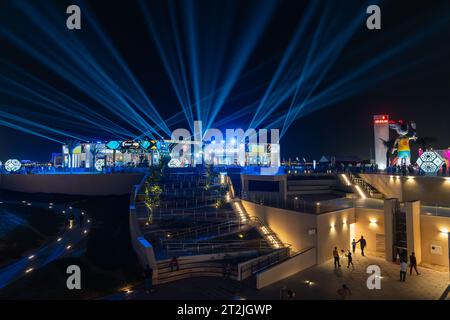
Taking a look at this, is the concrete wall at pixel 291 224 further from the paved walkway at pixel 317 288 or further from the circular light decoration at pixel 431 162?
the circular light decoration at pixel 431 162

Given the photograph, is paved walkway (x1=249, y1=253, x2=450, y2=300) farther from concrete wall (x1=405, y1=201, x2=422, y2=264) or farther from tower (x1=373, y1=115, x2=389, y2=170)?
tower (x1=373, y1=115, x2=389, y2=170)

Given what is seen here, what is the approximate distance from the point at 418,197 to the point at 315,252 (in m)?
10.7

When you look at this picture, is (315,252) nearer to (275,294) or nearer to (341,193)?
(275,294)

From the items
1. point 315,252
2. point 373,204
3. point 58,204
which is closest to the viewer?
point 315,252

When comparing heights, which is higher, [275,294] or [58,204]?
[58,204]

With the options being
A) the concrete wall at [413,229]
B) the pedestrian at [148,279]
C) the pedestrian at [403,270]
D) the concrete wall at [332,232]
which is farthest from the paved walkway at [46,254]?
the concrete wall at [413,229]

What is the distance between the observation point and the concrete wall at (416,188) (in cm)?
1778

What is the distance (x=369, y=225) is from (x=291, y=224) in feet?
15.9

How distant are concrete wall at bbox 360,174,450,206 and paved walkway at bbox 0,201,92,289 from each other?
21.6 metres

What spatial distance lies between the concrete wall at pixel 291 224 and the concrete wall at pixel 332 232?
47cm

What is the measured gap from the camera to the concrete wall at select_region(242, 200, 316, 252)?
1402 cm

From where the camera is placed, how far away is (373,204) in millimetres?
16859

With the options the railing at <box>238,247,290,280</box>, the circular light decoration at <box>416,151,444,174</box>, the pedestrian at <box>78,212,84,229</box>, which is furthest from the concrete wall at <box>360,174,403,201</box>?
the pedestrian at <box>78,212,84,229</box>
